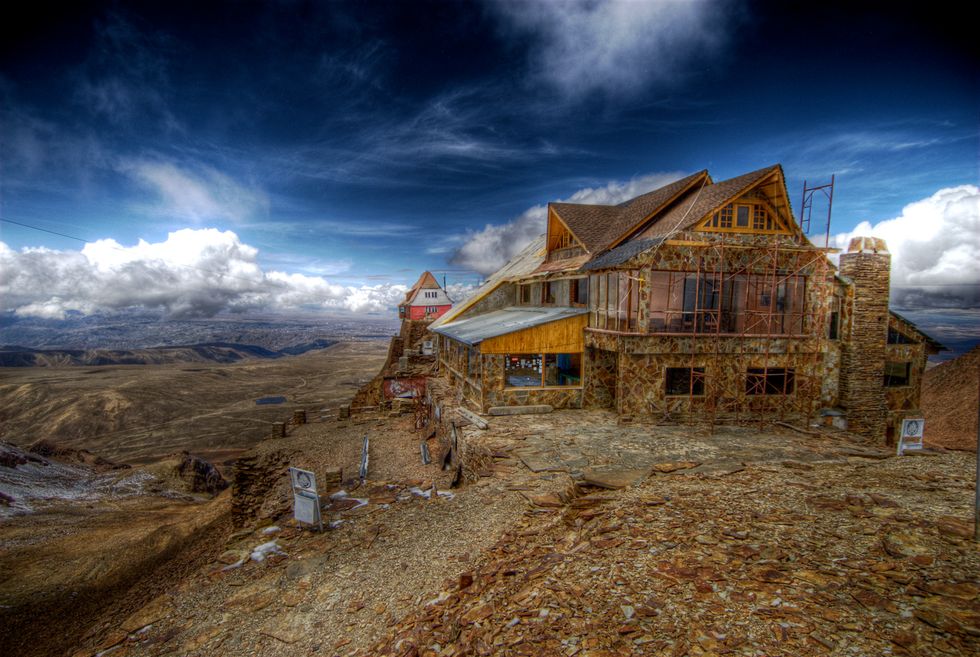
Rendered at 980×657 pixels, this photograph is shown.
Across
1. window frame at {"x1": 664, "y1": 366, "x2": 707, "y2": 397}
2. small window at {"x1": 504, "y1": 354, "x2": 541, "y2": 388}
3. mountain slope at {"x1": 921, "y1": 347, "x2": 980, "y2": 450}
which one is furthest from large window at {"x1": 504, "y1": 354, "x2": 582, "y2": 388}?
mountain slope at {"x1": 921, "y1": 347, "x2": 980, "y2": 450}

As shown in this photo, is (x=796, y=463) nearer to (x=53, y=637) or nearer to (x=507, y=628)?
(x=507, y=628)

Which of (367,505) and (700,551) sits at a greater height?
(700,551)

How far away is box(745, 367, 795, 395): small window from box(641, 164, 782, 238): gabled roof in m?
6.13

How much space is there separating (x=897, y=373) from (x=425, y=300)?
41.6m

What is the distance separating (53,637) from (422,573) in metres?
8.48

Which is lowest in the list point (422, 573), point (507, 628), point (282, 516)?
point (282, 516)

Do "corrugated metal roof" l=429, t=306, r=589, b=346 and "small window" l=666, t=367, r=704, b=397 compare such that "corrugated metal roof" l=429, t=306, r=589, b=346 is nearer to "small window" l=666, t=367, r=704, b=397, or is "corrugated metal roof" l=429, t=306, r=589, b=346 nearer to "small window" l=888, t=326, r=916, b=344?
"small window" l=666, t=367, r=704, b=397

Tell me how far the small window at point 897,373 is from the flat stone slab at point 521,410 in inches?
669

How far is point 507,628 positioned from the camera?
17.6ft

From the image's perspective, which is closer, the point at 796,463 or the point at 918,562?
the point at 918,562

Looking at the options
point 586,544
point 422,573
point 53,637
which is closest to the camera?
point 586,544

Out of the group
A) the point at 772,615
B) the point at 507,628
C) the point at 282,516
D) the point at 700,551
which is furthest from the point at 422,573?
the point at 282,516

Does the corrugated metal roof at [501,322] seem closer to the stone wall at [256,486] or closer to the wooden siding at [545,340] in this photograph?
the wooden siding at [545,340]

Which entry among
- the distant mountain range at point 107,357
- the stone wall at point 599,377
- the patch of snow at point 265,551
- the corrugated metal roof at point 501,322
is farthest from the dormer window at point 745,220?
the distant mountain range at point 107,357
